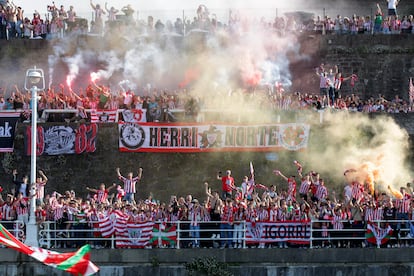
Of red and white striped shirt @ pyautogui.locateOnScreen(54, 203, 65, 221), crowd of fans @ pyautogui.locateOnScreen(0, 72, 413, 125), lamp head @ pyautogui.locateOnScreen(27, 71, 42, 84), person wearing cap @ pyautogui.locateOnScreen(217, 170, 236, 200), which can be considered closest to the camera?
lamp head @ pyautogui.locateOnScreen(27, 71, 42, 84)

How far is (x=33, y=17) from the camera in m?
37.4

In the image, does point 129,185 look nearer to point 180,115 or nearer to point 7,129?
point 180,115

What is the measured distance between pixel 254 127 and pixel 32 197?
794 centimetres

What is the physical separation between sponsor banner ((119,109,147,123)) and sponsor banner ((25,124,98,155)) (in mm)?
881

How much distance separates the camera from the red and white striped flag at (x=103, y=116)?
31.6 m

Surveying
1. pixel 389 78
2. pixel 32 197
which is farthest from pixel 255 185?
pixel 389 78

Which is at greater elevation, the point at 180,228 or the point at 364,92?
the point at 364,92

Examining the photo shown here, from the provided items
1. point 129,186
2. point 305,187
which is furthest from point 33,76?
point 305,187

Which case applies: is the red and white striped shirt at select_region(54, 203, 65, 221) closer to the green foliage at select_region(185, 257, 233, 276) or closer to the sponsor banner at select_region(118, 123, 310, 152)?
the green foliage at select_region(185, 257, 233, 276)

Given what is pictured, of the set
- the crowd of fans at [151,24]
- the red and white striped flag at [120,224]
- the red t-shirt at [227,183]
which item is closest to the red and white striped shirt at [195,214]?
the red and white striped flag at [120,224]

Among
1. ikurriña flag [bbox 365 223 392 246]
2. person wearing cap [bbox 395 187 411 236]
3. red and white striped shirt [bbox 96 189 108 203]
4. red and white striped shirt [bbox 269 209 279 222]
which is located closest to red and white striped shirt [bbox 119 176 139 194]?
red and white striped shirt [bbox 96 189 108 203]

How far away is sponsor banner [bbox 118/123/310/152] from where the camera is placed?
101ft

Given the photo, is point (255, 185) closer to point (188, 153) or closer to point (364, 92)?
point (188, 153)

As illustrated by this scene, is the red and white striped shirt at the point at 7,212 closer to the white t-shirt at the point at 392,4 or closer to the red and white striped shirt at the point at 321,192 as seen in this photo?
the red and white striped shirt at the point at 321,192
